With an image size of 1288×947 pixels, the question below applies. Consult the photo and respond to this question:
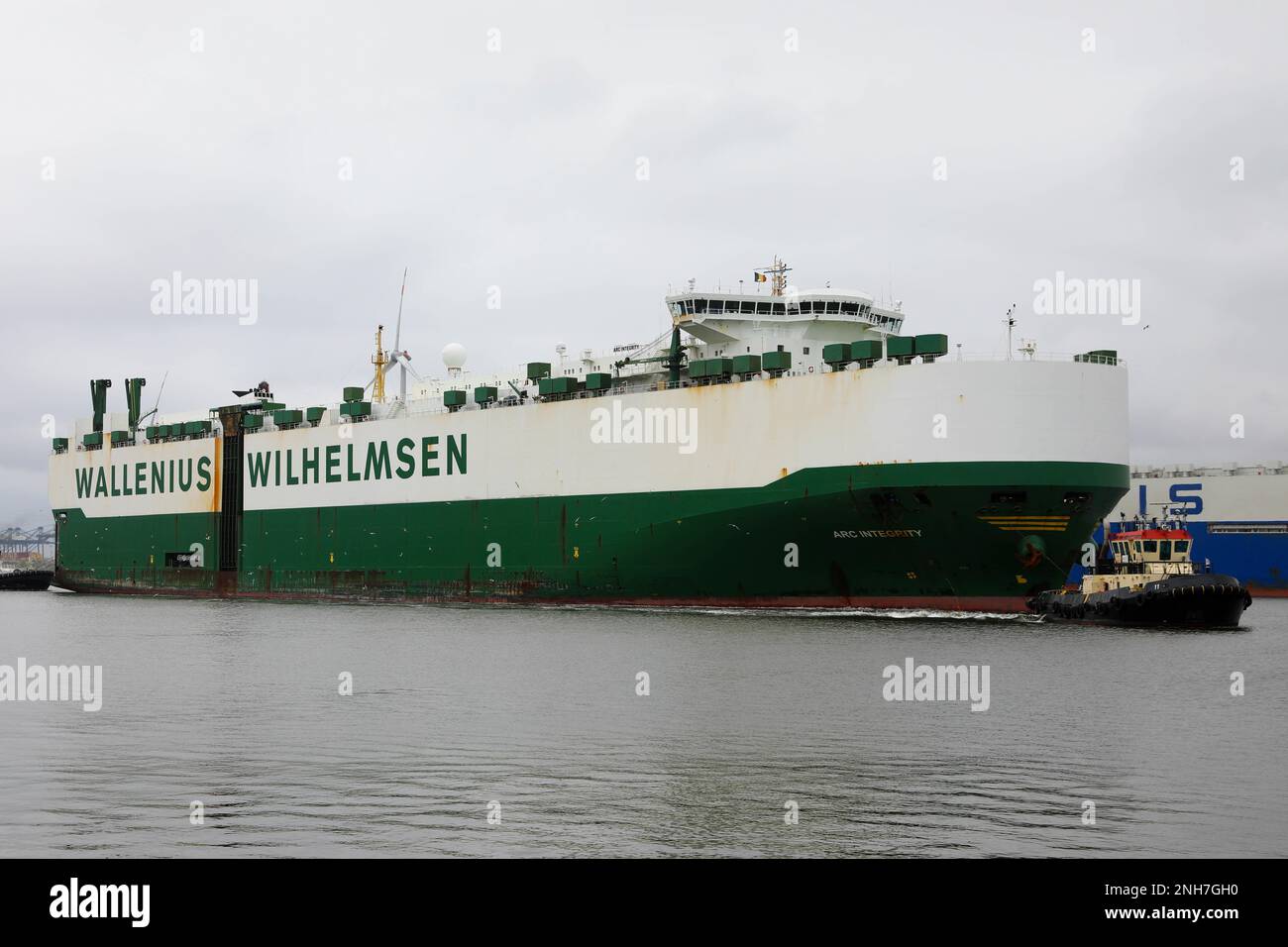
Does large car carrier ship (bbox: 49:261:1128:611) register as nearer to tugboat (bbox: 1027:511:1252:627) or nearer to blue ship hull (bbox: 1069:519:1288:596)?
tugboat (bbox: 1027:511:1252:627)

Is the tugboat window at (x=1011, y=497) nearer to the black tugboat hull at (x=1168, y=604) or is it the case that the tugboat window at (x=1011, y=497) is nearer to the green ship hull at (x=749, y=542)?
the green ship hull at (x=749, y=542)

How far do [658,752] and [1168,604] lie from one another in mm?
23726

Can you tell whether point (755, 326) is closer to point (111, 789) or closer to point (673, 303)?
point (673, 303)

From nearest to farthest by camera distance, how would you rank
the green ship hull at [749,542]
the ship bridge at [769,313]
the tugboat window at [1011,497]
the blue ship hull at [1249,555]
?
the tugboat window at [1011,497]
the green ship hull at [749,542]
the ship bridge at [769,313]
the blue ship hull at [1249,555]

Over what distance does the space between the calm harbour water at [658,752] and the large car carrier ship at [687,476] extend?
23.4 ft

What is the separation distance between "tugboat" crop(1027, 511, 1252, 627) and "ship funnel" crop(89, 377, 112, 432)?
5622 centimetres

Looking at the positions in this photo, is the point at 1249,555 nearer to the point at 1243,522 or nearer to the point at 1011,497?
the point at 1243,522

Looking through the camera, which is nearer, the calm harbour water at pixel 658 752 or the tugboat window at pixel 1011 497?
the calm harbour water at pixel 658 752

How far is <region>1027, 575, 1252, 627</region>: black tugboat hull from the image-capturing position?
113 ft

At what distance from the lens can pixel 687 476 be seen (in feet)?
139

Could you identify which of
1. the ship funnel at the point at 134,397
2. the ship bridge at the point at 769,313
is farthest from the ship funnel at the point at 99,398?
the ship bridge at the point at 769,313

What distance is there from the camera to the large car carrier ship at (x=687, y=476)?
1460 inches

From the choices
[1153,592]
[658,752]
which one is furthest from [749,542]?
[658,752]

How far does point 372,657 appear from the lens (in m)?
28.4
